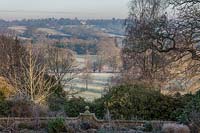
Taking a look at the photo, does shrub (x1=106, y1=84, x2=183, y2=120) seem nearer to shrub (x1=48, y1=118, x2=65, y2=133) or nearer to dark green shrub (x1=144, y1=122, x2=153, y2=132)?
dark green shrub (x1=144, y1=122, x2=153, y2=132)

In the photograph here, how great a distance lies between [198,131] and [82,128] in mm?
2933

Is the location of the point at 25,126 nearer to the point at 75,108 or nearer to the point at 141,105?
the point at 75,108

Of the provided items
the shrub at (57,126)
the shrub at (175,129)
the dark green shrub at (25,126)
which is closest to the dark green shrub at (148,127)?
the shrub at (175,129)

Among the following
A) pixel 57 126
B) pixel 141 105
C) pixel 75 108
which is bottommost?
pixel 75 108

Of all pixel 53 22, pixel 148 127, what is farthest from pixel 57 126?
pixel 53 22

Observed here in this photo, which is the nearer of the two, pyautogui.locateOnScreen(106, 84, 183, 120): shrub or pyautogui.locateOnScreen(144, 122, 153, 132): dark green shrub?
pyautogui.locateOnScreen(144, 122, 153, 132): dark green shrub

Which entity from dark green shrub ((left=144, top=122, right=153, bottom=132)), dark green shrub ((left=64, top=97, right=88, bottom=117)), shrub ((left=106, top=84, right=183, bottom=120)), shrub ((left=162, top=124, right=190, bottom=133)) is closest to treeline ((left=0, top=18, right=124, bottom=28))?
dark green shrub ((left=64, top=97, right=88, bottom=117))

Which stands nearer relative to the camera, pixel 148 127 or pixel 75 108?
pixel 148 127

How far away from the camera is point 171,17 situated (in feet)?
57.5

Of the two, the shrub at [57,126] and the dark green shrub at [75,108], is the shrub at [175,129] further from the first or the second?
the dark green shrub at [75,108]

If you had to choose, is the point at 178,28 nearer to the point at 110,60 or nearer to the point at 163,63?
the point at 163,63

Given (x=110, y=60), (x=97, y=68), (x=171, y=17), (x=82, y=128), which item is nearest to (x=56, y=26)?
(x=97, y=68)

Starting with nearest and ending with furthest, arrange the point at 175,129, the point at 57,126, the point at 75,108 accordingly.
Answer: the point at 175,129, the point at 57,126, the point at 75,108

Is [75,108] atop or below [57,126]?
below
